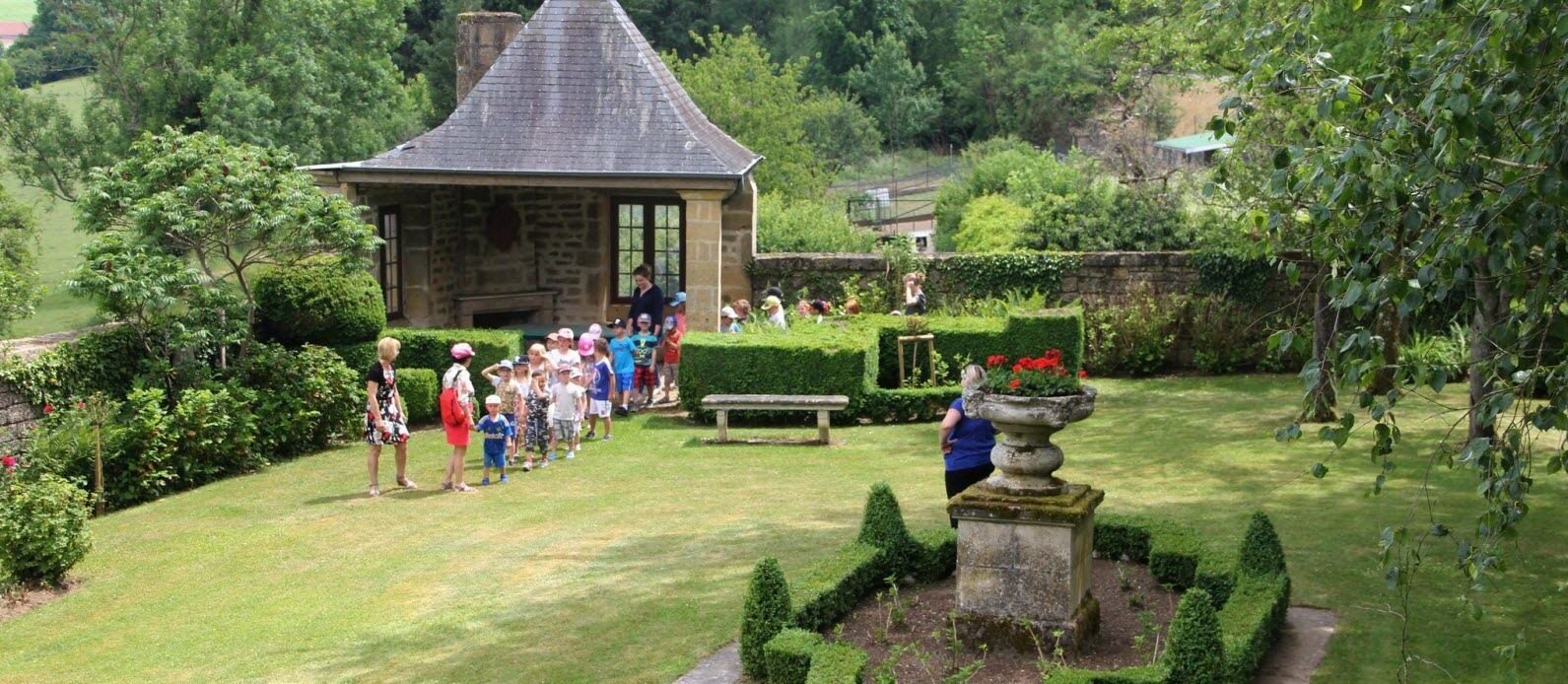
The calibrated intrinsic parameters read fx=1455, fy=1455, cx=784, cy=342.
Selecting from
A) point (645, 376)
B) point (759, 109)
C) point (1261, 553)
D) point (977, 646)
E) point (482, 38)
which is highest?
point (759, 109)

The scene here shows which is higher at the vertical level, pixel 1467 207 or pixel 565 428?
pixel 1467 207

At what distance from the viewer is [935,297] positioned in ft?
68.9

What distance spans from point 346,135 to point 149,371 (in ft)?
83.9

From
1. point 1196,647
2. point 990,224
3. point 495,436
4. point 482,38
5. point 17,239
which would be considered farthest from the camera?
point 17,239

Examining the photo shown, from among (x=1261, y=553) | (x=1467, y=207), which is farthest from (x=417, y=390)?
(x=1467, y=207)

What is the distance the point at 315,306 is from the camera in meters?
16.2

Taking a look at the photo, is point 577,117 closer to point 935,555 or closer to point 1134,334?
point 1134,334

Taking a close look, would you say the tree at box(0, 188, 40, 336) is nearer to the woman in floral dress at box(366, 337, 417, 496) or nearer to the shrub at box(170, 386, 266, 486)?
the shrub at box(170, 386, 266, 486)

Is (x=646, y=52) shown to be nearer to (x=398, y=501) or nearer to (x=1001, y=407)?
(x=398, y=501)

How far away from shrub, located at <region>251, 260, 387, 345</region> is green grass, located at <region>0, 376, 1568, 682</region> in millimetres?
1673

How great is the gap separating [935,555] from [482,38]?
15.7 meters

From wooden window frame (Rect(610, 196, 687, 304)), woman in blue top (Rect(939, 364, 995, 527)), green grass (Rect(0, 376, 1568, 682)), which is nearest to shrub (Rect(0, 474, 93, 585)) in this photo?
green grass (Rect(0, 376, 1568, 682))

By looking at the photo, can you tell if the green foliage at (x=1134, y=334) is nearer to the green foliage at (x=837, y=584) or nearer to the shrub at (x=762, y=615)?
the green foliage at (x=837, y=584)

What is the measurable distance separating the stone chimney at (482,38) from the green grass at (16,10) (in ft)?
205
